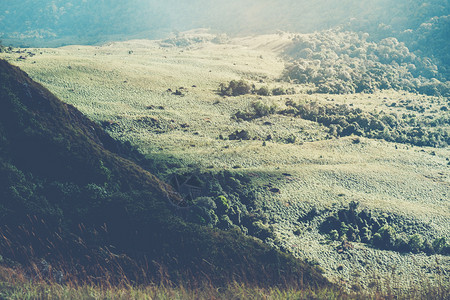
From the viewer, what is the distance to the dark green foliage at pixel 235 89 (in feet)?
355

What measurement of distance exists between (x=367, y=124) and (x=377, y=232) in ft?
190

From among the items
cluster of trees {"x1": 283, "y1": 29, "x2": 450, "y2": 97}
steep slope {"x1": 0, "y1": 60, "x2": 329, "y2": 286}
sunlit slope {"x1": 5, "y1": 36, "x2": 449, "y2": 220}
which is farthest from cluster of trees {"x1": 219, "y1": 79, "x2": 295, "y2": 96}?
steep slope {"x1": 0, "y1": 60, "x2": 329, "y2": 286}

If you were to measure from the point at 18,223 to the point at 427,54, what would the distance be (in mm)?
218758

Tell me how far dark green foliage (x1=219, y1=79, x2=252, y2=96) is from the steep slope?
258 ft

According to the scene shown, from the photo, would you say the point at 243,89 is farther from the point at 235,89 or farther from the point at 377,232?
the point at 377,232

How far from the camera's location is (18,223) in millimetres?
20625

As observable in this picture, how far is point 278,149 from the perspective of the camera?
74.6m

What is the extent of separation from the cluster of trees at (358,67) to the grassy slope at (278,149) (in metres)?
12.8

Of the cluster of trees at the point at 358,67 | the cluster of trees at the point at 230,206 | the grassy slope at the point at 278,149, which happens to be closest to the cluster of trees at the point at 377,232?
the grassy slope at the point at 278,149

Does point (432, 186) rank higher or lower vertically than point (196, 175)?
lower

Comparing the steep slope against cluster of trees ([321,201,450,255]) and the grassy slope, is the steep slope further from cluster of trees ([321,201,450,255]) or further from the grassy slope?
cluster of trees ([321,201,450,255])

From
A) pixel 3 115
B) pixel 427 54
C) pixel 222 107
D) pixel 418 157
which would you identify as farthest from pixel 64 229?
pixel 427 54

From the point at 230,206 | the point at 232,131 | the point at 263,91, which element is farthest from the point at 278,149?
the point at 263,91

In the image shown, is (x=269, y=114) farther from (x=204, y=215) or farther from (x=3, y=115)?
(x=3, y=115)
